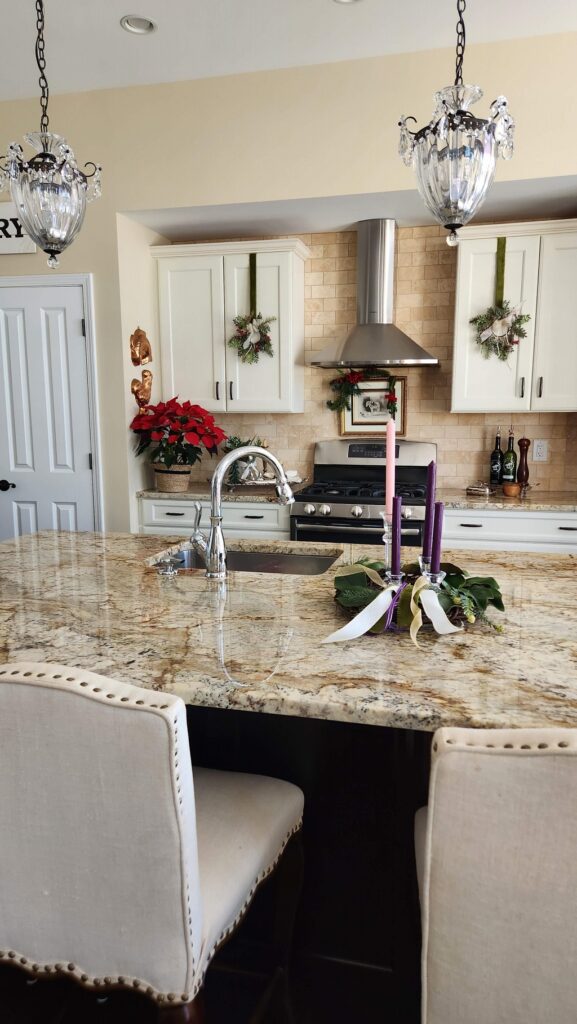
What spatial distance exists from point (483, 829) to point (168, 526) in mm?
3402

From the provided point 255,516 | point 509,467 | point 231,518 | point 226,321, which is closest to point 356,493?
point 255,516

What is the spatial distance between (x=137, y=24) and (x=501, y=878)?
3449 millimetres

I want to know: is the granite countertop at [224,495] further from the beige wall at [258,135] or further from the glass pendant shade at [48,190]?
the glass pendant shade at [48,190]

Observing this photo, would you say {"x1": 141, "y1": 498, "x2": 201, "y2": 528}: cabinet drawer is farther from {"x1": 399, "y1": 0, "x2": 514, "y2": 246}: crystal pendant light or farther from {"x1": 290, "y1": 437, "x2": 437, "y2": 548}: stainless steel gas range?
{"x1": 399, "y1": 0, "x2": 514, "y2": 246}: crystal pendant light

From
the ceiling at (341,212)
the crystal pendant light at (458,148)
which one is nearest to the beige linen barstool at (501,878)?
the crystal pendant light at (458,148)

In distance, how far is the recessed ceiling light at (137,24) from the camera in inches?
115

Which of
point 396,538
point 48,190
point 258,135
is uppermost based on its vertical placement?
point 258,135

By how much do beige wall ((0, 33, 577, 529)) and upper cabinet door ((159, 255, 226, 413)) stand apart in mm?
288

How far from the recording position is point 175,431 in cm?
395

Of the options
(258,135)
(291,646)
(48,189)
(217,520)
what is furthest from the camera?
(258,135)

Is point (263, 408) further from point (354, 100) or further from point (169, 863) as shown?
point (169, 863)

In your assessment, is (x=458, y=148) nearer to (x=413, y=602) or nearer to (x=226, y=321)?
(x=413, y=602)

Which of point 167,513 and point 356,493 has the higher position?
point 356,493

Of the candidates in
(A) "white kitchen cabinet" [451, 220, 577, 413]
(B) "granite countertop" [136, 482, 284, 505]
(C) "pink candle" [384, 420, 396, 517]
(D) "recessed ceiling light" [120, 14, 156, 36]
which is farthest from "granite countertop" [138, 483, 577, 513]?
(D) "recessed ceiling light" [120, 14, 156, 36]
